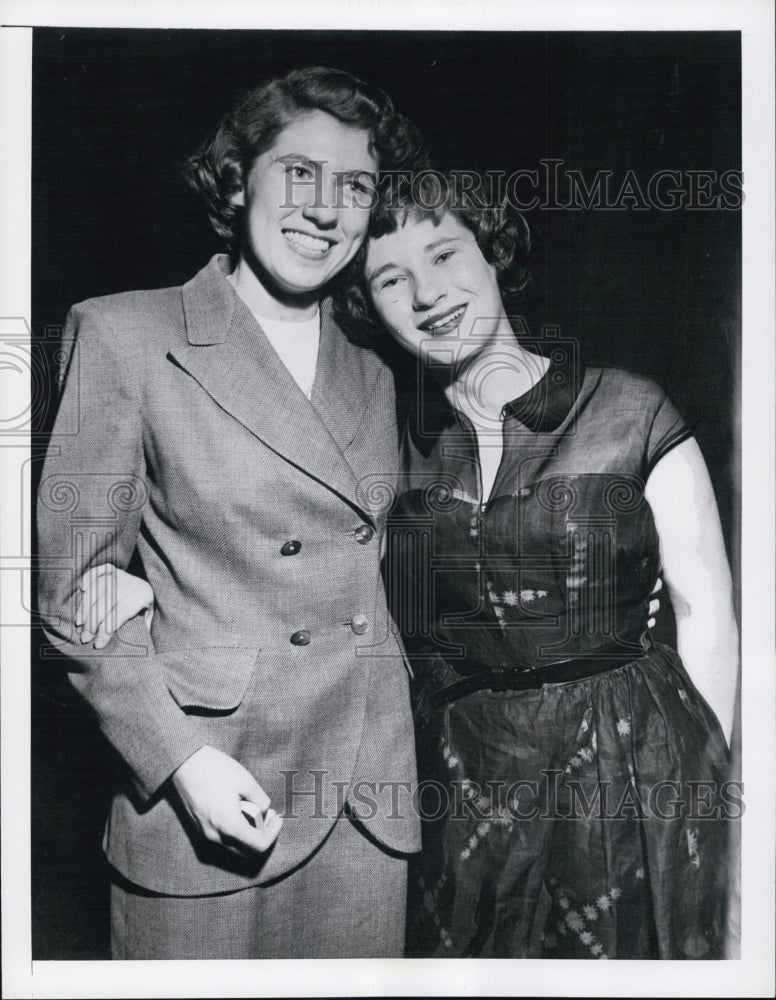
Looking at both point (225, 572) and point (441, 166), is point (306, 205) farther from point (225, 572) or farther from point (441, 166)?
point (225, 572)

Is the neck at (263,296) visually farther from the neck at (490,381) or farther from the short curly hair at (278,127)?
the neck at (490,381)

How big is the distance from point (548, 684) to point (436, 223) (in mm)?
1012

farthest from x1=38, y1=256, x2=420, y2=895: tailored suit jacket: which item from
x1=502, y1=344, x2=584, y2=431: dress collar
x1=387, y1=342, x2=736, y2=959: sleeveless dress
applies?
x1=502, y1=344, x2=584, y2=431: dress collar

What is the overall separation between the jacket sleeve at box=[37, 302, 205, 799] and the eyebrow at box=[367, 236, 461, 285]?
52 cm

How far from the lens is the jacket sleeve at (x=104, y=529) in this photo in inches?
70.7

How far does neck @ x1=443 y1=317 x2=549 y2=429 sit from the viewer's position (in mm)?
1890

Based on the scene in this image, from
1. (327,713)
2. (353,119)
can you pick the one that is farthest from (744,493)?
(353,119)

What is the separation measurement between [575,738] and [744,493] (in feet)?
2.15

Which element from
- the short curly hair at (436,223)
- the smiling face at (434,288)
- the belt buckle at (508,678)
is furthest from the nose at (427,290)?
the belt buckle at (508,678)

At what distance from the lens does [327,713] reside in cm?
184

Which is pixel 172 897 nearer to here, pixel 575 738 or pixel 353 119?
pixel 575 738

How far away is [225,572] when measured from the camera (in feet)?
5.97

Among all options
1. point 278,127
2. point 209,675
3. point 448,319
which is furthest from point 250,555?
point 278,127

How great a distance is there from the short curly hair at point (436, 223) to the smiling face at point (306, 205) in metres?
0.04
